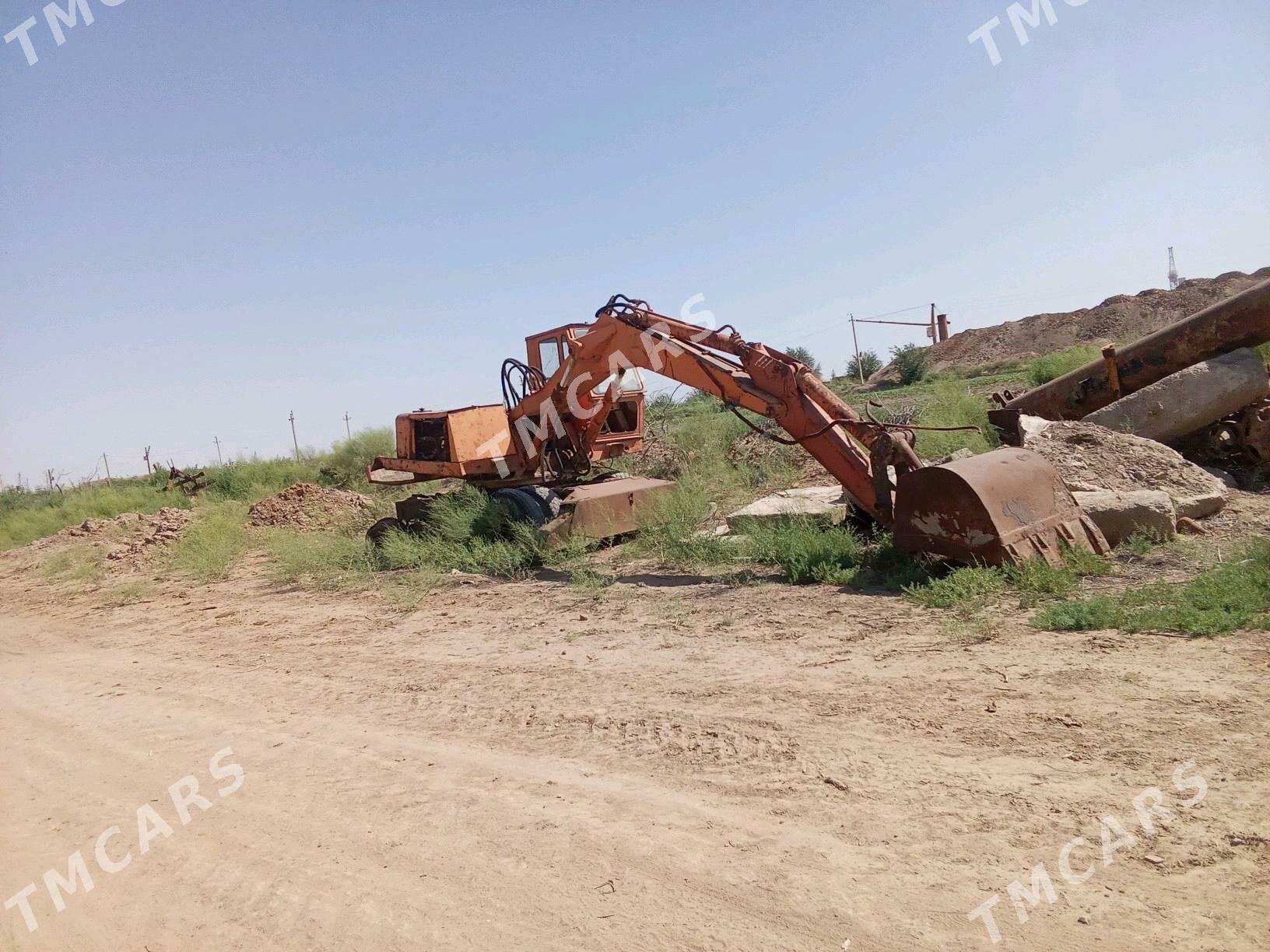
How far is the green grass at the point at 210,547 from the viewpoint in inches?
516

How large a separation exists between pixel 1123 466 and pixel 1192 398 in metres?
1.67

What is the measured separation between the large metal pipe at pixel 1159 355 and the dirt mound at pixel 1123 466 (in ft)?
3.73

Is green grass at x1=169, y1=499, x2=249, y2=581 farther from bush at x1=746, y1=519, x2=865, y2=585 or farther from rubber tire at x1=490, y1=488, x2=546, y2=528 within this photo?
bush at x1=746, y1=519, x2=865, y2=585

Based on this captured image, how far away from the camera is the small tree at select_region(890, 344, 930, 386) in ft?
87.0

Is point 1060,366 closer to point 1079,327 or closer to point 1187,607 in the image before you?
point 1187,607

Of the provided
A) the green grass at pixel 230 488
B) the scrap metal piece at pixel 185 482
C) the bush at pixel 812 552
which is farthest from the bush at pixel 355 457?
the bush at pixel 812 552

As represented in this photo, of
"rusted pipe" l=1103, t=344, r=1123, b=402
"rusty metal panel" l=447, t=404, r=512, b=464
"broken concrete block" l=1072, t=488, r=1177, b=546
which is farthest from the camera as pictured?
"rusty metal panel" l=447, t=404, r=512, b=464

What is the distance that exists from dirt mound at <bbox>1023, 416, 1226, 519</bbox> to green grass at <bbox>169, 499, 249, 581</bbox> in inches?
427

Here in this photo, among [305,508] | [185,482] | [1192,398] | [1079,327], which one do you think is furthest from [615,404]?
[1079,327]

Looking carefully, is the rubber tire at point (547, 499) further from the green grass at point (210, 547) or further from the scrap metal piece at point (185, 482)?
the scrap metal piece at point (185, 482)

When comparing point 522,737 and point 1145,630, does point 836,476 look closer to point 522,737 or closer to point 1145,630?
point 1145,630

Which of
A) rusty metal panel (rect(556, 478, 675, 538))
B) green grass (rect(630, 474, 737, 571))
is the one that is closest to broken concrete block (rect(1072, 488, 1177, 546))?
green grass (rect(630, 474, 737, 571))

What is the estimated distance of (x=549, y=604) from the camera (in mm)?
8398

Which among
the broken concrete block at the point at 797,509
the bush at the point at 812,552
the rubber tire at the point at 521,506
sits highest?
the rubber tire at the point at 521,506
